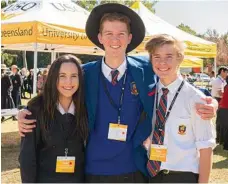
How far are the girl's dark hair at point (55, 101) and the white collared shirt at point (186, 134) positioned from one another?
626 millimetres

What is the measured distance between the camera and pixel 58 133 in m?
2.59

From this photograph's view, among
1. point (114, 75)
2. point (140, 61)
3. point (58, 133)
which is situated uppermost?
point (140, 61)

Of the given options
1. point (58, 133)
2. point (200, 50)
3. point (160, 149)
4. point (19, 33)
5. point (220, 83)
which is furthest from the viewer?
point (220, 83)

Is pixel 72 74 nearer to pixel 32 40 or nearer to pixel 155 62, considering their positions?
pixel 155 62

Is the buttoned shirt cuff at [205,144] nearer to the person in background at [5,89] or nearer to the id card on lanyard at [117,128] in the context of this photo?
the id card on lanyard at [117,128]

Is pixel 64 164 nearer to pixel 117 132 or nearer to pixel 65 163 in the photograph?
pixel 65 163

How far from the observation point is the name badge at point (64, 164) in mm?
2566

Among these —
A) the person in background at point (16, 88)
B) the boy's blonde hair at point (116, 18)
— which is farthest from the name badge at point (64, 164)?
the person in background at point (16, 88)

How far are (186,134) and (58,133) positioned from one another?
0.92 meters

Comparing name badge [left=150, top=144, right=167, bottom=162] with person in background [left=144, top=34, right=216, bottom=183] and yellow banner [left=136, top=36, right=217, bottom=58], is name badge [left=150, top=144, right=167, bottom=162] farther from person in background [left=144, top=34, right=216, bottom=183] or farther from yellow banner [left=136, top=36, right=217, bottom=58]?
yellow banner [left=136, top=36, right=217, bottom=58]

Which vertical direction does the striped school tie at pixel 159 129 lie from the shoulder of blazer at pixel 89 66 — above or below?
below

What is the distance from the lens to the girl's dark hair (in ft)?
8.52

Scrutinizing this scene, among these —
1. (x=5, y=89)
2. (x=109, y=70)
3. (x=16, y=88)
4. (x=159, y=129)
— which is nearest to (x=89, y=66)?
(x=109, y=70)

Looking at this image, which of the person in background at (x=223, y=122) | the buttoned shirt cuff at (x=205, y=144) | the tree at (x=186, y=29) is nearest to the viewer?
the buttoned shirt cuff at (x=205, y=144)
